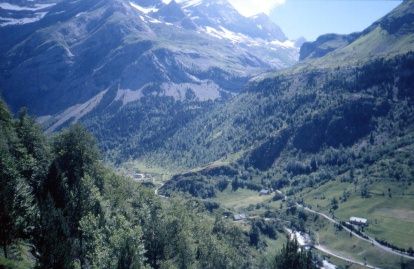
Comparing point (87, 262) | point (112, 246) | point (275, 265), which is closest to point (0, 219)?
point (112, 246)

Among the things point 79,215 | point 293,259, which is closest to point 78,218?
point 79,215

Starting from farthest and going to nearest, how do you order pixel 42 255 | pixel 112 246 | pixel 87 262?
pixel 87 262, pixel 112 246, pixel 42 255

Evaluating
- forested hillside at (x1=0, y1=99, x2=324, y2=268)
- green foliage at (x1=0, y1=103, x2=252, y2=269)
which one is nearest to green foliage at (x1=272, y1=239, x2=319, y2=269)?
forested hillside at (x1=0, y1=99, x2=324, y2=268)

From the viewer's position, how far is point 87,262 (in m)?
95.5

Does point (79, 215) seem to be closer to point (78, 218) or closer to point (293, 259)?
point (78, 218)

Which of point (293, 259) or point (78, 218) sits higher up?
point (78, 218)

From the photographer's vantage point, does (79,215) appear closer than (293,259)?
Yes

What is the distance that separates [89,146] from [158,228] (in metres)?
33.4

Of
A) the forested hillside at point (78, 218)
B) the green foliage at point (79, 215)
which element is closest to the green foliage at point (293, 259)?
the forested hillside at point (78, 218)

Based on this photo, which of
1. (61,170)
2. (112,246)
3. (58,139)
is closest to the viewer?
(112,246)

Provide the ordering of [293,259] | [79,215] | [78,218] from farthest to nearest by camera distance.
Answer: [293,259]
[79,215]
[78,218]

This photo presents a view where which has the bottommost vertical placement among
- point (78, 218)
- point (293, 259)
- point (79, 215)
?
point (293, 259)

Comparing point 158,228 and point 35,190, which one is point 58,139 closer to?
point 35,190

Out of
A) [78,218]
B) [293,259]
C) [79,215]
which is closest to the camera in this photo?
[78,218]
